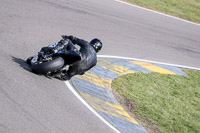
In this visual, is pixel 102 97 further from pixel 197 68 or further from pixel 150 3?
pixel 150 3

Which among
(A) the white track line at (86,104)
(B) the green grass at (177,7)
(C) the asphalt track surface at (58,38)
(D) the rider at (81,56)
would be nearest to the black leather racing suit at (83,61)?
(D) the rider at (81,56)

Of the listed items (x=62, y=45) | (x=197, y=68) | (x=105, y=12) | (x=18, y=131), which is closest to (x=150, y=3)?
(x=105, y=12)

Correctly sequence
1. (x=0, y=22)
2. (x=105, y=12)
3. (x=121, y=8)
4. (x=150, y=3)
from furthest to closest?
1. (x=150, y=3)
2. (x=121, y=8)
3. (x=105, y=12)
4. (x=0, y=22)

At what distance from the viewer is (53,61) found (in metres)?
8.82

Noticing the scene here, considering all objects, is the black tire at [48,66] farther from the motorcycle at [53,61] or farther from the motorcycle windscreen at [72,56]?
the motorcycle windscreen at [72,56]

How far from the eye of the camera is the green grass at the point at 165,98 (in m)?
9.88

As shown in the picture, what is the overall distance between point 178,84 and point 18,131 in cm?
736

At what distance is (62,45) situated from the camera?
361 inches

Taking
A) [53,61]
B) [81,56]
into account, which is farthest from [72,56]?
[53,61]

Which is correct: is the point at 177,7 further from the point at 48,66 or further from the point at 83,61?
the point at 48,66


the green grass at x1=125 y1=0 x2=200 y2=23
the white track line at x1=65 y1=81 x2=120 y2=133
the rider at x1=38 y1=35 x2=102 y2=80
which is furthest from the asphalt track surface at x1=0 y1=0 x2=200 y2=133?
the green grass at x1=125 y1=0 x2=200 y2=23

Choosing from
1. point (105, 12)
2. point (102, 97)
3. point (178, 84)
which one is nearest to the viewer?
point (102, 97)

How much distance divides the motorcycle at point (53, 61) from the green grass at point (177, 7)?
418 inches

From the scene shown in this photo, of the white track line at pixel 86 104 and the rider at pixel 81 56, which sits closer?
the white track line at pixel 86 104
